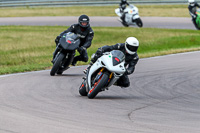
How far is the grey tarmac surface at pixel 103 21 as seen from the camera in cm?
2895

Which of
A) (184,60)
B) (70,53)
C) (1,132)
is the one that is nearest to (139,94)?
(70,53)

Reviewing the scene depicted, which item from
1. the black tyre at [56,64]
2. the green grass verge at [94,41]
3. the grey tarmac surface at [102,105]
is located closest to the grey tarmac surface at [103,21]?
the green grass verge at [94,41]

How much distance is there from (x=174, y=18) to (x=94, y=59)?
22.9 m

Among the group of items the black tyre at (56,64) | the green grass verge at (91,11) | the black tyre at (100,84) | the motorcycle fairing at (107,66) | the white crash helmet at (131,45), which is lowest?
the green grass verge at (91,11)

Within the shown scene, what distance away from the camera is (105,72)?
852 centimetres

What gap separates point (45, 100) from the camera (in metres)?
8.20

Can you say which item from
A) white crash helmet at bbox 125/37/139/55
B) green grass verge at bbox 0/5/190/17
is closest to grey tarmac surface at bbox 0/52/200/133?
white crash helmet at bbox 125/37/139/55

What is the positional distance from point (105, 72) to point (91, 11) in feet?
87.2

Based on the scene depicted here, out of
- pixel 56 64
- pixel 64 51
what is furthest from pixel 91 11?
pixel 56 64

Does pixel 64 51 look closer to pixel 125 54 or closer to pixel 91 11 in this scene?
pixel 125 54

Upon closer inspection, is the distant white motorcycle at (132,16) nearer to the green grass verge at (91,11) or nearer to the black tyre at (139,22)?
the black tyre at (139,22)

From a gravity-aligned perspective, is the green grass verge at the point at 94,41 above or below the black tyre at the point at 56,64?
below

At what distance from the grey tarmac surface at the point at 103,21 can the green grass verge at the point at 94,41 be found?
2.14 meters

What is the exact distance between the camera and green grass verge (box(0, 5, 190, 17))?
33.4 m
